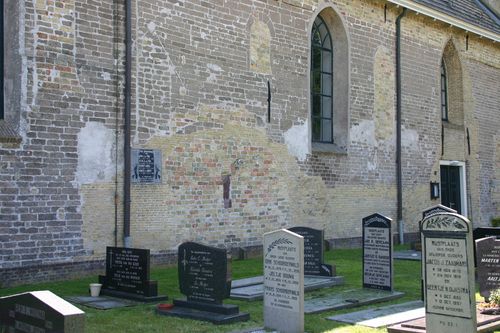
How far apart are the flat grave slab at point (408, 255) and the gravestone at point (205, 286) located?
8282mm

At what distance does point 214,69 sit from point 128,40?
2.54 meters

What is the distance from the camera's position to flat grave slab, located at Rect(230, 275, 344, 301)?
1041cm

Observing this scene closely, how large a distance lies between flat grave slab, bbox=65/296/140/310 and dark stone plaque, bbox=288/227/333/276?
347 centimetres

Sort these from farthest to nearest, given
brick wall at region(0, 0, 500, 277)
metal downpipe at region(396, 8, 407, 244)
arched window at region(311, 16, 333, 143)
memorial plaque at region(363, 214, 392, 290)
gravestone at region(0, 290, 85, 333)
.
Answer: metal downpipe at region(396, 8, 407, 244), arched window at region(311, 16, 333, 143), brick wall at region(0, 0, 500, 277), memorial plaque at region(363, 214, 392, 290), gravestone at region(0, 290, 85, 333)

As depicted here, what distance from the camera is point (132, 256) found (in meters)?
Result: 10.6

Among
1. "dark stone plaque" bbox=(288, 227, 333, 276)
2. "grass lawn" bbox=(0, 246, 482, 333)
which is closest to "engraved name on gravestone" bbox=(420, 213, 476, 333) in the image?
"grass lawn" bbox=(0, 246, 482, 333)

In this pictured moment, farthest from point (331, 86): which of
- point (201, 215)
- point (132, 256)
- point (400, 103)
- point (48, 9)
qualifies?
point (132, 256)

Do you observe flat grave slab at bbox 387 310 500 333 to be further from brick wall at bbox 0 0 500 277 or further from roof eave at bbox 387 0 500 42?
roof eave at bbox 387 0 500 42


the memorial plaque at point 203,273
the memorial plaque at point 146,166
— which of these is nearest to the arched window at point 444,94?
the memorial plaque at point 146,166

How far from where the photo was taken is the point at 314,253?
12141 mm

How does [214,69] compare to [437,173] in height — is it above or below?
above

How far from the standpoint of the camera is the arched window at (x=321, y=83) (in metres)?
19.3

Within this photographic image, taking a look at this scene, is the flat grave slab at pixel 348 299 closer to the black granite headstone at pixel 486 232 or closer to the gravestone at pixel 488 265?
the gravestone at pixel 488 265

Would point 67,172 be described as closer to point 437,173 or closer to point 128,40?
point 128,40
